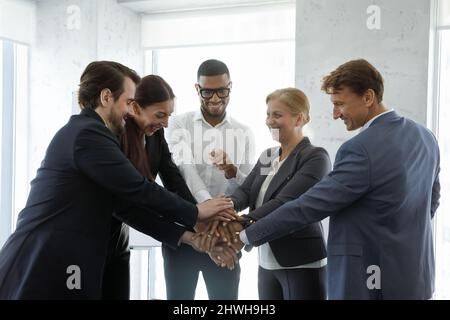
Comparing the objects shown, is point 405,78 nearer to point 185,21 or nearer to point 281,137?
point 281,137

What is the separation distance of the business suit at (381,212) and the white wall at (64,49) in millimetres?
2301

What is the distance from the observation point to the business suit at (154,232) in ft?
5.84

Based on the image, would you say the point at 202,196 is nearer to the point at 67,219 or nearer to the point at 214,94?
the point at 214,94

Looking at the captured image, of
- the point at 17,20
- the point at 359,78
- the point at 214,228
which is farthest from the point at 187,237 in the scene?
the point at 17,20

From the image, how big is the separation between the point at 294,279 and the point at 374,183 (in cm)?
55

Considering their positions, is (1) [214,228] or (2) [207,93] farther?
(2) [207,93]

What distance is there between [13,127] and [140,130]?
197cm

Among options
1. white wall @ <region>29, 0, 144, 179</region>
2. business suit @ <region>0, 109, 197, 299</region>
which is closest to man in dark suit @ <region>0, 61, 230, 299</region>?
business suit @ <region>0, 109, 197, 299</region>

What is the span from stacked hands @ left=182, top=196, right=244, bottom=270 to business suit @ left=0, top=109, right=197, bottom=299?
0.63 m

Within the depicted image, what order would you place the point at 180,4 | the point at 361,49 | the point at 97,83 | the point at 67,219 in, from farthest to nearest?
1. the point at 180,4
2. the point at 361,49
3. the point at 97,83
4. the point at 67,219

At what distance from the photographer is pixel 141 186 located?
165 cm

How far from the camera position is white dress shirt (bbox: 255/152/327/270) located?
6.17 feet

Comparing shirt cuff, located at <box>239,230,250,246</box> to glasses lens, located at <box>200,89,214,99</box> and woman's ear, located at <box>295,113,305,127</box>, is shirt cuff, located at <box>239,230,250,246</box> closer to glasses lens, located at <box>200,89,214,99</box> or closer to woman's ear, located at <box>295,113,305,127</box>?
woman's ear, located at <box>295,113,305,127</box>

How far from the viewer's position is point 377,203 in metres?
1.53
